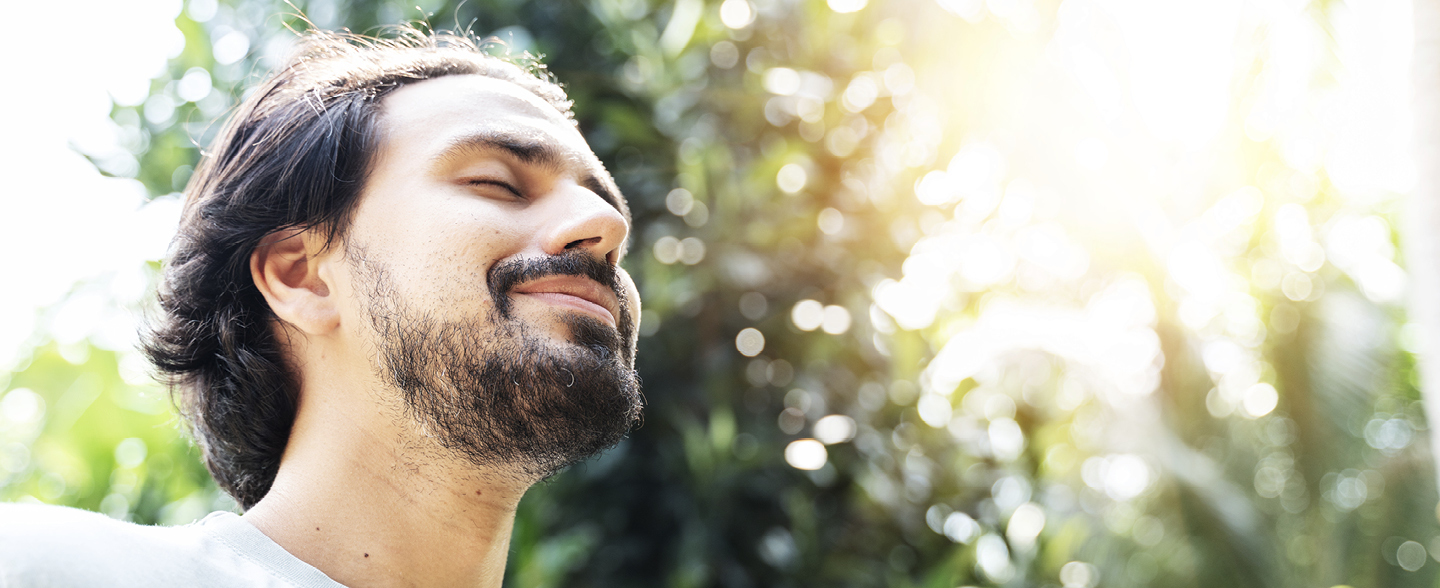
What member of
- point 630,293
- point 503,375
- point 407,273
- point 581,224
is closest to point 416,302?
point 407,273

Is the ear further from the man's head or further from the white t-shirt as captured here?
the white t-shirt

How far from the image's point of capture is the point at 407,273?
1369 mm

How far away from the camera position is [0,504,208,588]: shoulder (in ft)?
3.07

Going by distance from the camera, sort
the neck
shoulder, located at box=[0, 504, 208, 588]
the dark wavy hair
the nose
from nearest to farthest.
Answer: shoulder, located at box=[0, 504, 208, 588] → the neck → the nose → the dark wavy hair

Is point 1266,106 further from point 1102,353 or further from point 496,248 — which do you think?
point 496,248

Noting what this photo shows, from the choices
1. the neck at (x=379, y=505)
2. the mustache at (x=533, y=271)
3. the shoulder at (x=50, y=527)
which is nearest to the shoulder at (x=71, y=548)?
the shoulder at (x=50, y=527)

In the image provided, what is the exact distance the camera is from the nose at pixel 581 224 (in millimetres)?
1412

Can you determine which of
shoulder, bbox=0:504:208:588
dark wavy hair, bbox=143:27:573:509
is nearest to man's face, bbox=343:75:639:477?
dark wavy hair, bbox=143:27:573:509

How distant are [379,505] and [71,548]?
426 millimetres

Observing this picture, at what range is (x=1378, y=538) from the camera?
6168 mm

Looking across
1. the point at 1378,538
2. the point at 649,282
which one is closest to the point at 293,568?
the point at 649,282

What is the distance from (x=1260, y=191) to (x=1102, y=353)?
2095 mm

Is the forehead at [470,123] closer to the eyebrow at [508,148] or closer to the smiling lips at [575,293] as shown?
the eyebrow at [508,148]

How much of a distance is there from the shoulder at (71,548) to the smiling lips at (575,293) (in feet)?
1.99
